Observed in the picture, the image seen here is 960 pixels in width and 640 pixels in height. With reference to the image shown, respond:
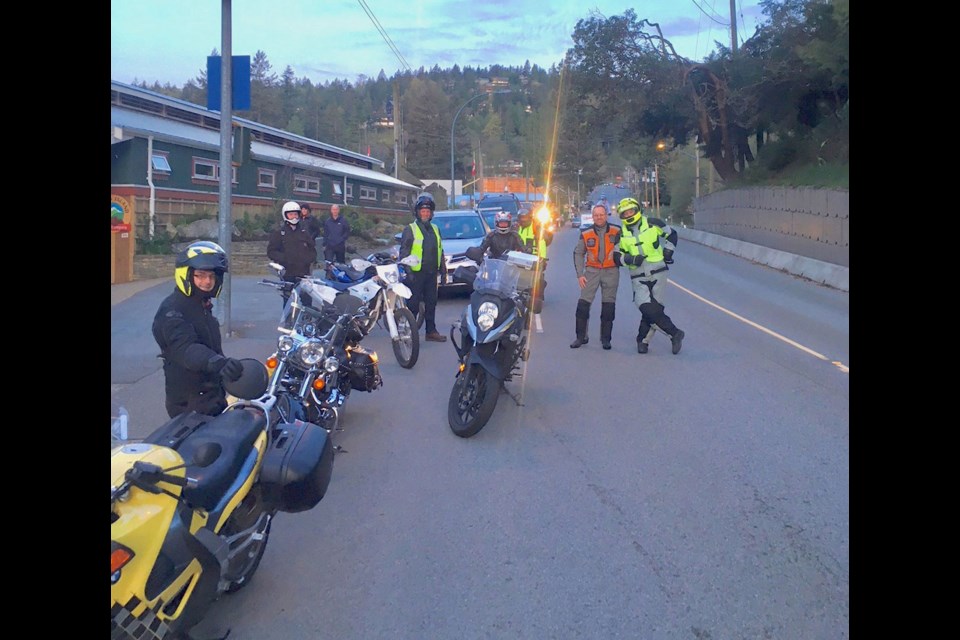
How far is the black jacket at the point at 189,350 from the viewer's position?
4.92m

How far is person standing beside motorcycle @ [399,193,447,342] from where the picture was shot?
1195cm

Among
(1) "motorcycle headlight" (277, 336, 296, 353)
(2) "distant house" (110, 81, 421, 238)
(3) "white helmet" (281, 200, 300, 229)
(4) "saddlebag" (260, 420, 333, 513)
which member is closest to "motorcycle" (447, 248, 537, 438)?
(1) "motorcycle headlight" (277, 336, 296, 353)

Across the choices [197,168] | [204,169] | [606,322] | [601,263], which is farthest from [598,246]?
[204,169]

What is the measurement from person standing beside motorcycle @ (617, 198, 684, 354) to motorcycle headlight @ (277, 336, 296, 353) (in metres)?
5.49

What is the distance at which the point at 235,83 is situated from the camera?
41.4 ft

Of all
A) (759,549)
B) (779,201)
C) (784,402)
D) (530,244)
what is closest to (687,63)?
(779,201)

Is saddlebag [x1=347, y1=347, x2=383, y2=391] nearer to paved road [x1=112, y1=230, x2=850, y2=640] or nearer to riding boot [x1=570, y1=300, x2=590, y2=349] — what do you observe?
paved road [x1=112, y1=230, x2=850, y2=640]

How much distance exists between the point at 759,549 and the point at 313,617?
8.08 feet

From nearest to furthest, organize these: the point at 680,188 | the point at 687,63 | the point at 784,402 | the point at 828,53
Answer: the point at 784,402 → the point at 828,53 → the point at 687,63 → the point at 680,188

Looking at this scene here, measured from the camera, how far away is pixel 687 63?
4341 centimetres

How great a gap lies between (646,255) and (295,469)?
7.86 metres
